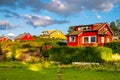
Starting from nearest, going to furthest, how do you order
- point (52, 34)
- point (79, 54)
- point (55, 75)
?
1. point (55, 75)
2. point (79, 54)
3. point (52, 34)

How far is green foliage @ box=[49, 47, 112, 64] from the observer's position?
33625 millimetres

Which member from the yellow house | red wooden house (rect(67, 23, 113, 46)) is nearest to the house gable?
red wooden house (rect(67, 23, 113, 46))

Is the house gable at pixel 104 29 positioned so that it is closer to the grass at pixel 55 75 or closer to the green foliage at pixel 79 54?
the green foliage at pixel 79 54

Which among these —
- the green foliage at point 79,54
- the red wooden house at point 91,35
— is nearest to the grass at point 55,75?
the green foliage at point 79,54

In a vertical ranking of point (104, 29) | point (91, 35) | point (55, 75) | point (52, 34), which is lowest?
point (55, 75)

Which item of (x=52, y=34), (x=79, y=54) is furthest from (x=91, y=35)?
(x=52, y=34)

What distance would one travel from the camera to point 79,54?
115 feet

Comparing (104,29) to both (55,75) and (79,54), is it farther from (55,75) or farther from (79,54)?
(55,75)

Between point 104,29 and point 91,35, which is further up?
point 104,29

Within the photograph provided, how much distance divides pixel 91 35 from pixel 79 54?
25.2 meters

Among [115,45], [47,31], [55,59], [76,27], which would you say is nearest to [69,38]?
[76,27]

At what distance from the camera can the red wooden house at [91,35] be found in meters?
58.4

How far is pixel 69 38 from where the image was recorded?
63.1 metres

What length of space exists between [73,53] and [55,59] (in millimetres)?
3359
